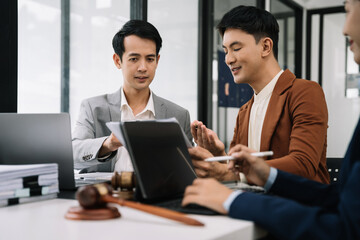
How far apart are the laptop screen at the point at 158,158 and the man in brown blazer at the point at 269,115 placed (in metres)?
0.16

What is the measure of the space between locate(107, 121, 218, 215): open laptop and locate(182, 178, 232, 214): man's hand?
23 millimetres

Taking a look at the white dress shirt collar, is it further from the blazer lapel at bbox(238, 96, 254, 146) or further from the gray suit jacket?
the gray suit jacket

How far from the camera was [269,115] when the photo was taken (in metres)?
1.85

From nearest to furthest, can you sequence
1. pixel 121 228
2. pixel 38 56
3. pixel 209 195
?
pixel 121 228 < pixel 209 195 < pixel 38 56

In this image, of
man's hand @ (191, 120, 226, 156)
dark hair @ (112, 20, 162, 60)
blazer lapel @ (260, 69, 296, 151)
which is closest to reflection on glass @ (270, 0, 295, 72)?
dark hair @ (112, 20, 162, 60)

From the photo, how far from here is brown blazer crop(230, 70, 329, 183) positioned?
165 centimetres

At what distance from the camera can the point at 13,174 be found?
3.94 ft

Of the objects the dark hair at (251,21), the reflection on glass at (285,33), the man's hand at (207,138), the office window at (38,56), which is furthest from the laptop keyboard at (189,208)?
the reflection on glass at (285,33)

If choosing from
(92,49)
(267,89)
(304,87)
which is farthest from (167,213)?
(92,49)

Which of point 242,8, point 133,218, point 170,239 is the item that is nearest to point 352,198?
point 170,239

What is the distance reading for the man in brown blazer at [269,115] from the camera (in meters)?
1.62

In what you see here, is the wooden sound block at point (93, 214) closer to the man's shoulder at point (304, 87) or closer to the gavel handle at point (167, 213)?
the gavel handle at point (167, 213)

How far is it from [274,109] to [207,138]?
0.36 m

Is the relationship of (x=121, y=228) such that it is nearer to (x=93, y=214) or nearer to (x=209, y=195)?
(x=93, y=214)
